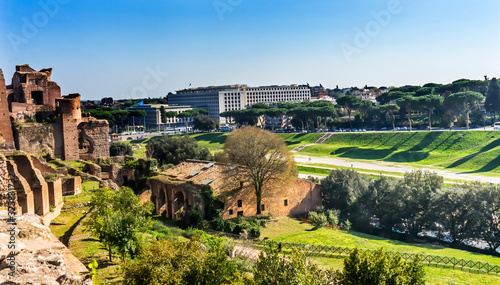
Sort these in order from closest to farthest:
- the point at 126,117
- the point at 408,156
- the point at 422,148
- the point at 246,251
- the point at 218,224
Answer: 1. the point at 246,251
2. the point at 218,224
3. the point at 408,156
4. the point at 422,148
5. the point at 126,117

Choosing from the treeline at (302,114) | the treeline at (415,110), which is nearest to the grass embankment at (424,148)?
the treeline at (415,110)

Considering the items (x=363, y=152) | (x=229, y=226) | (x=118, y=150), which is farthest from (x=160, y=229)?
(x=363, y=152)

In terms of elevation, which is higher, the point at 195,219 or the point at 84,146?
the point at 84,146

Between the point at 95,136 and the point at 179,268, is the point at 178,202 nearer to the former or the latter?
the point at 95,136

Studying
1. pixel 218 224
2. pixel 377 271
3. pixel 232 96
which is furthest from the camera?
pixel 232 96

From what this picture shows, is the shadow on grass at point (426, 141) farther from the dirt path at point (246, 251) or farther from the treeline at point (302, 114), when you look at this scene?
the dirt path at point (246, 251)

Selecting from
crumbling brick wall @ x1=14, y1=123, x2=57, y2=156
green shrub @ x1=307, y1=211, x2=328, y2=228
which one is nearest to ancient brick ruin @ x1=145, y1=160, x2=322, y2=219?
green shrub @ x1=307, y1=211, x2=328, y2=228
